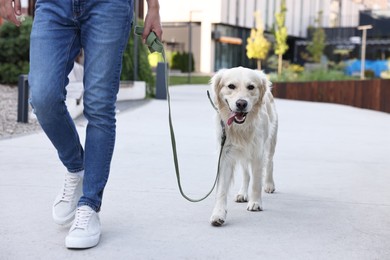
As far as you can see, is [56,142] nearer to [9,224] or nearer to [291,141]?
[9,224]

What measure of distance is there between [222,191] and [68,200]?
1.01m

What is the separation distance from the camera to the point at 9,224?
356cm

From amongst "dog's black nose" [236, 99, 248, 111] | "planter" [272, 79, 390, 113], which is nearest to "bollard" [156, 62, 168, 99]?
"planter" [272, 79, 390, 113]

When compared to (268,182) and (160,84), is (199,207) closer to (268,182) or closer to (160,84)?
(268,182)

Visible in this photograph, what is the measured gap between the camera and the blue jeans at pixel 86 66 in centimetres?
310

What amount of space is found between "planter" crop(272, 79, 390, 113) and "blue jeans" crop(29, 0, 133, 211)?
12490 millimetres

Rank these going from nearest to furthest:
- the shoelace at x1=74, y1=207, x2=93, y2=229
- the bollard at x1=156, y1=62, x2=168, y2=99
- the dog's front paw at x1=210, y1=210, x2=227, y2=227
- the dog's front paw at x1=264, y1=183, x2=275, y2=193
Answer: the shoelace at x1=74, y1=207, x2=93, y2=229, the dog's front paw at x1=210, y1=210, x2=227, y2=227, the dog's front paw at x1=264, y1=183, x2=275, y2=193, the bollard at x1=156, y1=62, x2=168, y2=99

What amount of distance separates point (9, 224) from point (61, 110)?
85cm

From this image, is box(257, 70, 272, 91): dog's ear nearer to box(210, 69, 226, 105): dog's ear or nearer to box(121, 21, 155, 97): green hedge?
box(210, 69, 226, 105): dog's ear

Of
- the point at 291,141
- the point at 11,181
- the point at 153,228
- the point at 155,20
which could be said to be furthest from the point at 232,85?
the point at 291,141

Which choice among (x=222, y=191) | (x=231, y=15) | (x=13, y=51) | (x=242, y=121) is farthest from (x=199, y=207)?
(x=231, y=15)

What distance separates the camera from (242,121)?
3961mm

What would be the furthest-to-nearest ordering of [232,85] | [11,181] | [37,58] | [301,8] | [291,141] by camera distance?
[301,8] → [291,141] → [11,181] → [232,85] → [37,58]

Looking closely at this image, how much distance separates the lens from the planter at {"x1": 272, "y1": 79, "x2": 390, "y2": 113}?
15.4 meters
